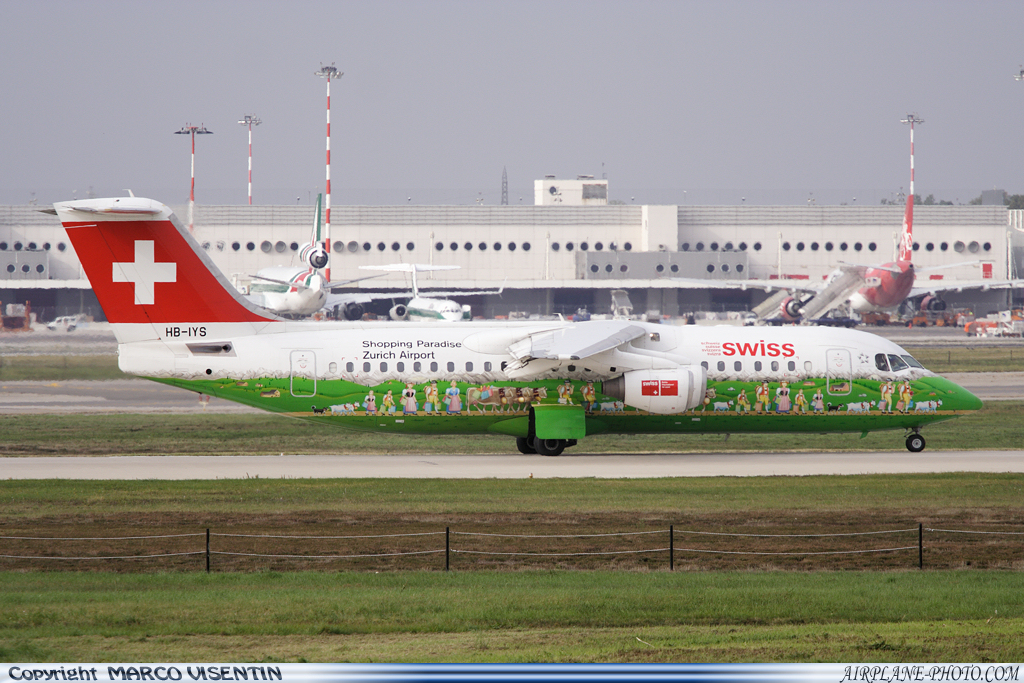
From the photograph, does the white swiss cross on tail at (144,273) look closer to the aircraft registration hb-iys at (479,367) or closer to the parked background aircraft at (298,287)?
the aircraft registration hb-iys at (479,367)

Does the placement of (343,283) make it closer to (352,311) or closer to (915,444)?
(352,311)

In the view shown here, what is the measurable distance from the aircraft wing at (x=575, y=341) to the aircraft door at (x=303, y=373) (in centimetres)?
567

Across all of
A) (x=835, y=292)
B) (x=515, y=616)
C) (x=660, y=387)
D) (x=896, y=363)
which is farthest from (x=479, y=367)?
(x=835, y=292)

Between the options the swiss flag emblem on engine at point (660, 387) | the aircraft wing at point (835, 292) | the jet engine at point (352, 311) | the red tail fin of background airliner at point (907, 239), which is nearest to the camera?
the swiss flag emblem on engine at point (660, 387)

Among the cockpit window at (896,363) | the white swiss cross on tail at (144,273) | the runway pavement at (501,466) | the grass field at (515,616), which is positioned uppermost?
the white swiss cross on tail at (144,273)

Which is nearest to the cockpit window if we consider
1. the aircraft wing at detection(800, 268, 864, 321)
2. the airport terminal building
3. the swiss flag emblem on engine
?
the swiss flag emblem on engine

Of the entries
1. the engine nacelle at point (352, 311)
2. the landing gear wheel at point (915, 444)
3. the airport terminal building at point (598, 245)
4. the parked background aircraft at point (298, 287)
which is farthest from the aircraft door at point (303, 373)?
the airport terminal building at point (598, 245)

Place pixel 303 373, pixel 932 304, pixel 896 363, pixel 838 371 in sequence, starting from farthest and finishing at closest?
pixel 932 304 < pixel 896 363 < pixel 838 371 < pixel 303 373

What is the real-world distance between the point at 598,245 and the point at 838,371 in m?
80.1

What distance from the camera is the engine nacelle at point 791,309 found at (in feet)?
300

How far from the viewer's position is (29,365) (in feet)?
180

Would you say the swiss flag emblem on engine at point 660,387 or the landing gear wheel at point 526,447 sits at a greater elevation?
the swiss flag emblem on engine at point 660,387

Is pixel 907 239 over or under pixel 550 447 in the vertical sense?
over

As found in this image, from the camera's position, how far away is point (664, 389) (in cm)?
2917
